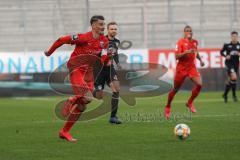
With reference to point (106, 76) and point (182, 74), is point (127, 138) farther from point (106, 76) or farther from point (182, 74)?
point (182, 74)

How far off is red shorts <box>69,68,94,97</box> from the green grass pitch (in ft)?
2.69

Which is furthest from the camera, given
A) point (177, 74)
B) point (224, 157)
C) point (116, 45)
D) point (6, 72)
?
point (6, 72)

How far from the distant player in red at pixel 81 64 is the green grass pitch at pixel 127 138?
46 cm

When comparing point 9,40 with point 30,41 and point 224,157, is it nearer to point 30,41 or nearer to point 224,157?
point 30,41

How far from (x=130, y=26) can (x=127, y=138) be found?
18.4 metres

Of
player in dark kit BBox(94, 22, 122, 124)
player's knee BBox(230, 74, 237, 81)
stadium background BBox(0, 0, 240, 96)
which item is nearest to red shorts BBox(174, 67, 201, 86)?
player in dark kit BBox(94, 22, 122, 124)

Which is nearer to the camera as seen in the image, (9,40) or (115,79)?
(115,79)

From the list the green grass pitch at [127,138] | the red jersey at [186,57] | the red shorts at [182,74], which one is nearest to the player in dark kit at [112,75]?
the green grass pitch at [127,138]

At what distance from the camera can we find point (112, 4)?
29188 mm

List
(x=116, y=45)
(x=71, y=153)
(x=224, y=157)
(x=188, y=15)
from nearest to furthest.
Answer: (x=224, y=157) < (x=71, y=153) < (x=116, y=45) < (x=188, y=15)

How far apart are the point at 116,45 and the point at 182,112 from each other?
11.8ft

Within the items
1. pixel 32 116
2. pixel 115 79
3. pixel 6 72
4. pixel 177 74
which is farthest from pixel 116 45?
pixel 6 72

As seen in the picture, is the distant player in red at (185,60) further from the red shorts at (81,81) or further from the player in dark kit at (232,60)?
the red shorts at (81,81)

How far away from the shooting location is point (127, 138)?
11.1 meters
